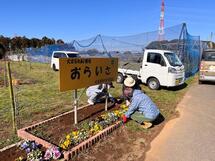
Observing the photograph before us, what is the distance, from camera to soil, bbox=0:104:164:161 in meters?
4.21

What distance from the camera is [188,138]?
5.23 meters

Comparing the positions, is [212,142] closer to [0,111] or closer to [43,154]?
[43,154]

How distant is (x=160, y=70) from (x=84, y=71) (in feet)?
19.9

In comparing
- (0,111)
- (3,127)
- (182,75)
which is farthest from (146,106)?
(182,75)

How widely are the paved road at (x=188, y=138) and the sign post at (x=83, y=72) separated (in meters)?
1.96

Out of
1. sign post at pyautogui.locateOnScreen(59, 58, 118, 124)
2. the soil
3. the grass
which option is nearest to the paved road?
the soil

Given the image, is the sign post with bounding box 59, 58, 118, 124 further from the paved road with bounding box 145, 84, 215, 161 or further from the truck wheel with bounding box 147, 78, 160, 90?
the truck wheel with bounding box 147, 78, 160, 90

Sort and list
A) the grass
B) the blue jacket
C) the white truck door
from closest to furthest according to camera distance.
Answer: the blue jacket, the grass, the white truck door

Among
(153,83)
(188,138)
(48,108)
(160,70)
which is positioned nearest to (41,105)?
→ (48,108)

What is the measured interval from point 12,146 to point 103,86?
351 centimetres

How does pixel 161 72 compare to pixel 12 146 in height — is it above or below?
above

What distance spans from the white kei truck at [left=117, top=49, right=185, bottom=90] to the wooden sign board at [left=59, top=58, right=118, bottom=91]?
4486 millimetres

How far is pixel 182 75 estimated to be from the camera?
1133 cm

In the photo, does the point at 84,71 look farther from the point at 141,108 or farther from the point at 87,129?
the point at 141,108
